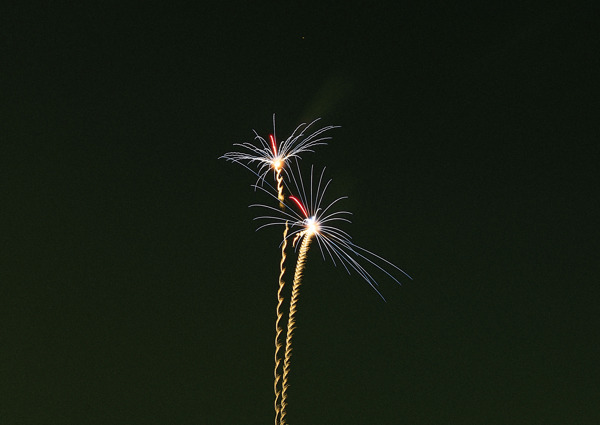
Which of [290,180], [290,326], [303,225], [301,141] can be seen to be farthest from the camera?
[301,141]

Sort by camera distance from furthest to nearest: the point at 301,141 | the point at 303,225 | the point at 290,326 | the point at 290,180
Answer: the point at 301,141
the point at 290,180
the point at 303,225
the point at 290,326

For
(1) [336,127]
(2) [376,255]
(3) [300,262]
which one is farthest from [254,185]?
(3) [300,262]

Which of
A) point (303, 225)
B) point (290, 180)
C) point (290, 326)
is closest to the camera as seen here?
point (290, 326)

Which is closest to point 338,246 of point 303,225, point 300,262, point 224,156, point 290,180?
point 290,180

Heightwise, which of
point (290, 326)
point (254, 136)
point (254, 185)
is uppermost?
point (254, 136)

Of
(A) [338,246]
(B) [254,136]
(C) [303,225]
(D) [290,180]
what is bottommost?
(C) [303,225]

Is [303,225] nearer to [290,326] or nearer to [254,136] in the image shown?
[290,326]

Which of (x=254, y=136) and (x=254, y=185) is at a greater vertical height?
(x=254, y=136)

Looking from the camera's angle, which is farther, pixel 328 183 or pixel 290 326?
pixel 328 183

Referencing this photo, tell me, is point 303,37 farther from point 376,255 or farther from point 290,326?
point 290,326

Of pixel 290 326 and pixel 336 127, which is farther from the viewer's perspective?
pixel 336 127
